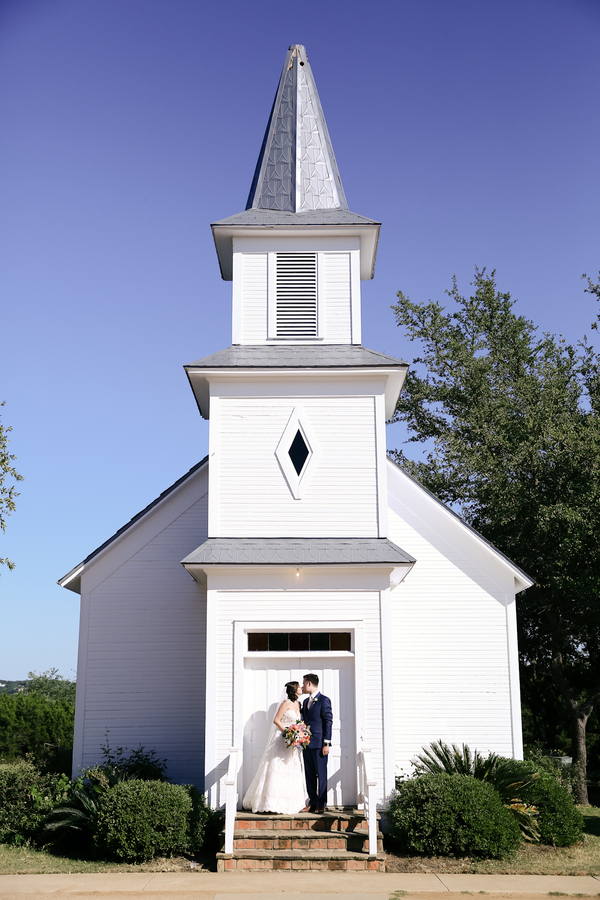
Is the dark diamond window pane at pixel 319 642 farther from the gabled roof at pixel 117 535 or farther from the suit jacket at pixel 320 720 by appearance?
the gabled roof at pixel 117 535

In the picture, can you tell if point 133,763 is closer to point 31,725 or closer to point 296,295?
point 296,295

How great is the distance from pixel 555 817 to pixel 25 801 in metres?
8.16

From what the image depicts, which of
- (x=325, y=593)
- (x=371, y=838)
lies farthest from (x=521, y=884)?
(x=325, y=593)

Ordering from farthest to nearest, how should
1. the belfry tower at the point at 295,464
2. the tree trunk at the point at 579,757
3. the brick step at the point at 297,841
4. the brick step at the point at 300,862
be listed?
the tree trunk at the point at 579,757
the belfry tower at the point at 295,464
the brick step at the point at 297,841
the brick step at the point at 300,862

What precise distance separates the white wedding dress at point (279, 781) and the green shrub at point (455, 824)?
58.2 inches

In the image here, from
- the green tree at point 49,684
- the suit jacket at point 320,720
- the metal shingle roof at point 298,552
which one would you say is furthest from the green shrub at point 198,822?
the green tree at point 49,684

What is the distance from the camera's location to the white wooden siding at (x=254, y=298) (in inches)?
587

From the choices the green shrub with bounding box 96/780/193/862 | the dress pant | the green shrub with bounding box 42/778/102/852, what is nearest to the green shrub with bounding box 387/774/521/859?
the dress pant

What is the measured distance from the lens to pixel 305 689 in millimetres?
12219

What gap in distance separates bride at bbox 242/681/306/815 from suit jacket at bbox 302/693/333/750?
A: 0.24 m

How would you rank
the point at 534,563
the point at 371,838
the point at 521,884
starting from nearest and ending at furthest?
the point at 521,884 < the point at 371,838 < the point at 534,563

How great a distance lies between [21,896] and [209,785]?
3.15m

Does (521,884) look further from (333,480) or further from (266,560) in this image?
(333,480)

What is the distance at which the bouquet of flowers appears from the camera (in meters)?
11.5
